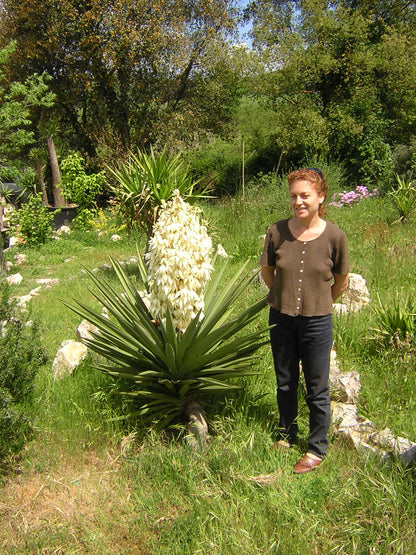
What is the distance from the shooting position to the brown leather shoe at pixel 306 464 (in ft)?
9.32

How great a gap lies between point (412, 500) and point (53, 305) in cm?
473

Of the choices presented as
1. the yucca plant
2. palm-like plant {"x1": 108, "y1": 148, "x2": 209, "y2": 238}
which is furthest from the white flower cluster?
palm-like plant {"x1": 108, "y1": 148, "x2": 209, "y2": 238}

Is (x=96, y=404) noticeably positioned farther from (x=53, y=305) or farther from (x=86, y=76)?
(x=86, y=76)

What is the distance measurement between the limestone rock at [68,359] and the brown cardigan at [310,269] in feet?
6.20

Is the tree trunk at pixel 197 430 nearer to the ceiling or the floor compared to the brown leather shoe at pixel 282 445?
nearer to the ceiling

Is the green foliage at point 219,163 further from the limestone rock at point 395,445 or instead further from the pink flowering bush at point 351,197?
the limestone rock at point 395,445

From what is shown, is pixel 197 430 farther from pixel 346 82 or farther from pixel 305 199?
pixel 346 82

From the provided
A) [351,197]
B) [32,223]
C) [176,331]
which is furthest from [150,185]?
[351,197]

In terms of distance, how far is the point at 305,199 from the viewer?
2.76 m

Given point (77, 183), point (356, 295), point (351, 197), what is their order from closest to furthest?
point (356, 295)
point (351, 197)
point (77, 183)

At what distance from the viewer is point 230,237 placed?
8.48 meters

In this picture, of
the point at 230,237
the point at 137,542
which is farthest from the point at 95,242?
the point at 137,542

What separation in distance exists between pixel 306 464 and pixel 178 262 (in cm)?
136

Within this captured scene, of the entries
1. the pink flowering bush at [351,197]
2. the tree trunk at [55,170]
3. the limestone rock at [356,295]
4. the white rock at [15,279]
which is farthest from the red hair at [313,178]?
the tree trunk at [55,170]
